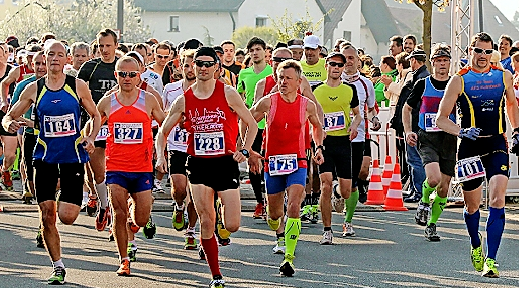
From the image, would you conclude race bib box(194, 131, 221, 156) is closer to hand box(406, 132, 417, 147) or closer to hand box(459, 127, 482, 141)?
hand box(459, 127, 482, 141)

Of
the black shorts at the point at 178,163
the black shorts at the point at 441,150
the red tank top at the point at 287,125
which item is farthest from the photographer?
the black shorts at the point at 441,150

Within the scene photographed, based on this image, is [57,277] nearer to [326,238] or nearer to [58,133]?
[58,133]

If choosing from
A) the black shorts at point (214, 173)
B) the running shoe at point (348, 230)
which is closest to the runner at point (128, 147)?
the black shorts at point (214, 173)

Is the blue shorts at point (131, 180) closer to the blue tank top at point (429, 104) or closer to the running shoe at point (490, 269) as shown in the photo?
the running shoe at point (490, 269)

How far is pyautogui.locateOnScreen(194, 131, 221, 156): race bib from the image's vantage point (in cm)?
930

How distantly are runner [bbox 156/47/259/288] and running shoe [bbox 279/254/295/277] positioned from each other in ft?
2.90

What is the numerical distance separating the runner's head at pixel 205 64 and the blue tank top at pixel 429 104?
161 inches

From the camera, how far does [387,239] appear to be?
12656 millimetres

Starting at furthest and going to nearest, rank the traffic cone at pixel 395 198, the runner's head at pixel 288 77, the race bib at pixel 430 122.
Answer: the traffic cone at pixel 395 198 → the race bib at pixel 430 122 → the runner's head at pixel 288 77

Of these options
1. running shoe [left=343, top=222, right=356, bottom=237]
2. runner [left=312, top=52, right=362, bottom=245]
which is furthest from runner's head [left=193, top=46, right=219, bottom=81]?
running shoe [left=343, top=222, right=356, bottom=237]

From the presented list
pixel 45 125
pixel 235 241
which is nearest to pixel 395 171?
pixel 235 241

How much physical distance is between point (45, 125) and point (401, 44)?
9.68m

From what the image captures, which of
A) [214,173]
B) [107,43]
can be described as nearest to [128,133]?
[214,173]

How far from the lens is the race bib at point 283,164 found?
10.4 meters
